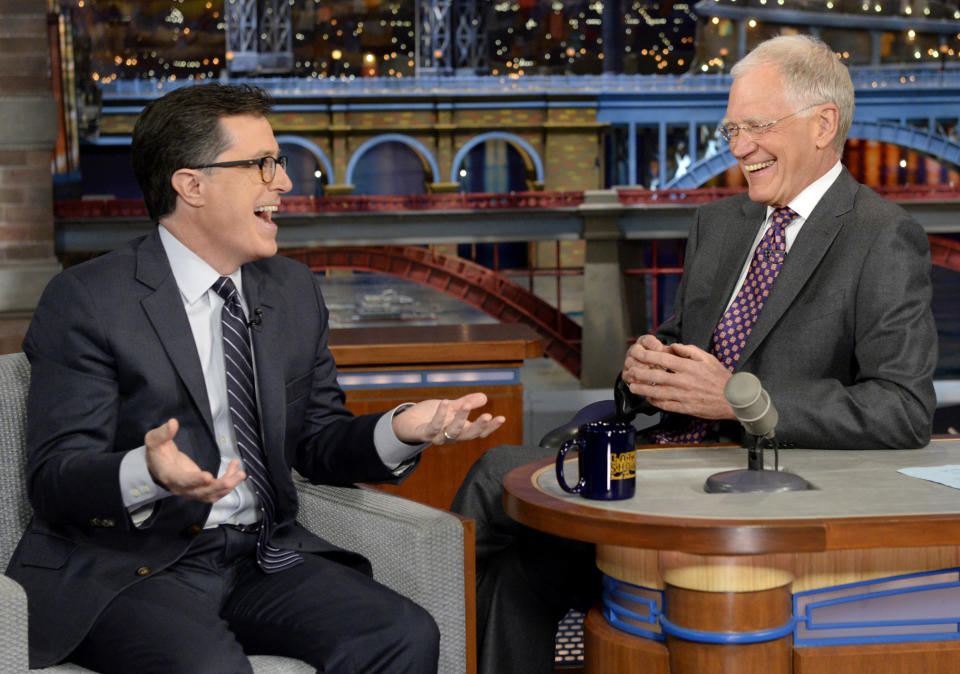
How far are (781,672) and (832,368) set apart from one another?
63 cm

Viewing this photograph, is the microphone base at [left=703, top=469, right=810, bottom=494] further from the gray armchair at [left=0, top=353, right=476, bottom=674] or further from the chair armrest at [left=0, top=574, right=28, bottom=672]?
the chair armrest at [left=0, top=574, right=28, bottom=672]

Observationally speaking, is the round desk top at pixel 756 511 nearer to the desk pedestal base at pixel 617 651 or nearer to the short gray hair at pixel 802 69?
the desk pedestal base at pixel 617 651

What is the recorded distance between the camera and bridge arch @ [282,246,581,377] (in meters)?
5.55

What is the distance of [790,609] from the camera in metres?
1.76

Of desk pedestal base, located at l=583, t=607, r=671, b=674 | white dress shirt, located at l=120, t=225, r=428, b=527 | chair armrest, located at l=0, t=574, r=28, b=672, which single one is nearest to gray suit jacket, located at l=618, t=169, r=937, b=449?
desk pedestal base, located at l=583, t=607, r=671, b=674

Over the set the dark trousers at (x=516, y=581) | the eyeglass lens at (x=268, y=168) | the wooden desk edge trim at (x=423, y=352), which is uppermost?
the eyeglass lens at (x=268, y=168)

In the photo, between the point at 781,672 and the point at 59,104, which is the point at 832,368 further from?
the point at 59,104

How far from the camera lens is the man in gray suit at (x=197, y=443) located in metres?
1.73

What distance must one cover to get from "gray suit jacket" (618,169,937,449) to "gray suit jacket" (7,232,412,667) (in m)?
0.70

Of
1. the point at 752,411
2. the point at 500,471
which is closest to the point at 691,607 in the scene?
the point at 752,411

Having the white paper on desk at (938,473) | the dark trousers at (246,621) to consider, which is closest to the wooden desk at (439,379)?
the dark trousers at (246,621)

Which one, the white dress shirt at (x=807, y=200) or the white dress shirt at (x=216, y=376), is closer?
the white dress shirt at (x=216, y=376)

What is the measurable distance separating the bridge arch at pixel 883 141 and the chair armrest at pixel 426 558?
3.85 meters

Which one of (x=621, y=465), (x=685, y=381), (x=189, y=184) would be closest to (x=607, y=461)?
(x=621, y=465)
